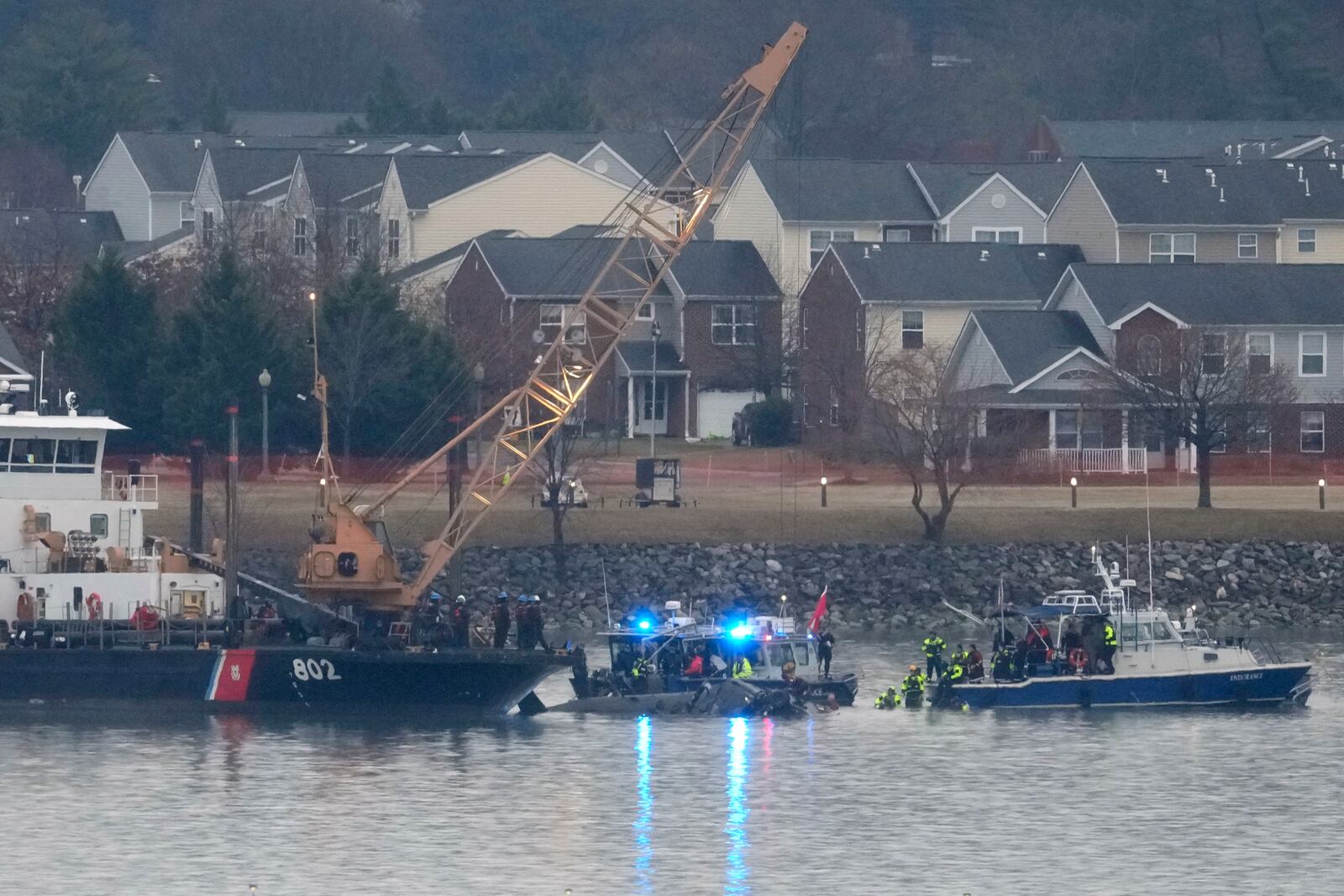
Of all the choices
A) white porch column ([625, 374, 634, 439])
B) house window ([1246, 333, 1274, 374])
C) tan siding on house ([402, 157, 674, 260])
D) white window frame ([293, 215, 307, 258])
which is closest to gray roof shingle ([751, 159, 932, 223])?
tan siding on house ([402, 157, 674, 260])

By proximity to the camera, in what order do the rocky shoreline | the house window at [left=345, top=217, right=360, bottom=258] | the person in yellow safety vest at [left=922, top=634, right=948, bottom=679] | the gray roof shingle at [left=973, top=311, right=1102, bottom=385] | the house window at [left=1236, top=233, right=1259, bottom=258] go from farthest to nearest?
the house window at [left=1236, top=233, right=1259, bottom=258] < the house window at [left=345, top=217, right=360, bottom=258] < the gray roof shingle at [left=973, top=311, right=1102, bottom=385] < the rocky shoreline < the person in yellow safety vest at [left=922, top=634, right=948, bottom=679]

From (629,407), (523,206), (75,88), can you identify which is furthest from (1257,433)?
(75,88)

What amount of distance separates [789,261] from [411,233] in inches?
536

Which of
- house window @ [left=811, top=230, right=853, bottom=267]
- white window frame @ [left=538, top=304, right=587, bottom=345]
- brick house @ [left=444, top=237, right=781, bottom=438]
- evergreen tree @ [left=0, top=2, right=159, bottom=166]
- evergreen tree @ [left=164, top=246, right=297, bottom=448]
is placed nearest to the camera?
white window frame @ [left=538, top=304, right=587, bottom=345]

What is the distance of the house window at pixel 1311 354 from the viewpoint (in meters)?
75.1

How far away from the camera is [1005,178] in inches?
3693

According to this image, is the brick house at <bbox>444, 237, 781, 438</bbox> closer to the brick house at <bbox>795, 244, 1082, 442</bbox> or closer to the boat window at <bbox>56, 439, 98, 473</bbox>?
the brick house at <bbox>795, 244, 1082, 442</bbox>

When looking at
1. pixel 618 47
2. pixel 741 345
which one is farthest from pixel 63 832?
pixel 618 47

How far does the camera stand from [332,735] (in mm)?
42219

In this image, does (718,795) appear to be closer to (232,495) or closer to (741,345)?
(232,495)

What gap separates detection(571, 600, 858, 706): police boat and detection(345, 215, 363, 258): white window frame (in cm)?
4229

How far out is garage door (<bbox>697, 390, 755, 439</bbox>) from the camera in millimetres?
81062

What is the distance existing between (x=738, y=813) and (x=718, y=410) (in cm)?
4611

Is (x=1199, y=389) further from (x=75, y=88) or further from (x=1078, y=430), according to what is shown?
(x=75, y=88)
